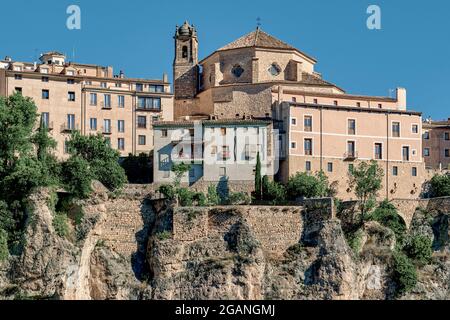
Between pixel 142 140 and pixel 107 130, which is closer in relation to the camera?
pixel 107 130

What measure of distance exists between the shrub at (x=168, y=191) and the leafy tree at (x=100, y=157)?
3.55 metres

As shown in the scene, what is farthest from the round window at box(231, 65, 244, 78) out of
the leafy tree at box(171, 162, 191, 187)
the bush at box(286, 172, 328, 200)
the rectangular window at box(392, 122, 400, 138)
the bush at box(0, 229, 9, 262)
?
the bush at box(0, 229, 9, 262)

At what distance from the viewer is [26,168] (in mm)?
60406

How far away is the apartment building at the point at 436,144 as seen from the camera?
83062 millimetres

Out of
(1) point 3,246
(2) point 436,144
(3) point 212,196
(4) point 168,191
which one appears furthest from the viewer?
(2) point 436,144

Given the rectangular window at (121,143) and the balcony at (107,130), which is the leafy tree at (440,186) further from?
the balcony at (107,130)

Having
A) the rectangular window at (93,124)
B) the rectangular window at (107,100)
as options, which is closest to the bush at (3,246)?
the rectangular window at (93,124)

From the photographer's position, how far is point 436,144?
3295 inches

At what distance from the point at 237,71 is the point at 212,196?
17.0 m

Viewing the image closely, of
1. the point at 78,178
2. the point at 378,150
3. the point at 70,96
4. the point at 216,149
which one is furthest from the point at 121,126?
the point at 378,150

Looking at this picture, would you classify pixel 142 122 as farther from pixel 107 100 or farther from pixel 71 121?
pixel 71 121
